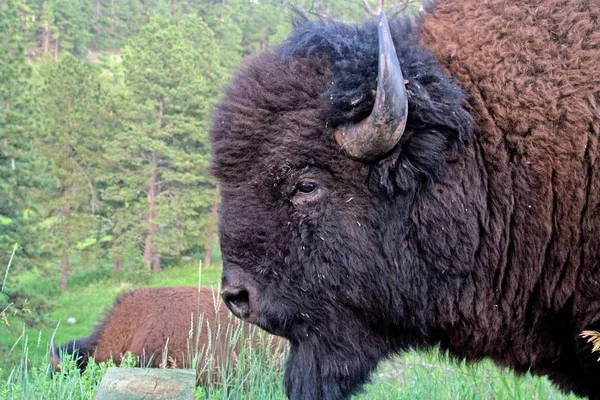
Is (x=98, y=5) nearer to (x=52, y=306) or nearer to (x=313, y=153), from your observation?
(x=52, y=306)

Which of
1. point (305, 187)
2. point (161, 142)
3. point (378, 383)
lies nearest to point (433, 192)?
point (305, 187)

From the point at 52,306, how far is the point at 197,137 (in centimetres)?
1825

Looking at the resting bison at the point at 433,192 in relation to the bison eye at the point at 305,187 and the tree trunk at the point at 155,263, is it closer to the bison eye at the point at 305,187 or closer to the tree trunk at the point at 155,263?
the bison eye at the point at 305,187

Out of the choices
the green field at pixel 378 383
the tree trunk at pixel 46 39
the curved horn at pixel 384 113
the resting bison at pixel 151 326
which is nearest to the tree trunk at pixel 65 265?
the resting bison at pixel 151 326

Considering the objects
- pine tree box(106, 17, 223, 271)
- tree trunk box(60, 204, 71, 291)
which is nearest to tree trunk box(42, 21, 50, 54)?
pine tree box(106, 17, 223, 271)

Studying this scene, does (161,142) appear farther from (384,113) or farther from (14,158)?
(384,113)

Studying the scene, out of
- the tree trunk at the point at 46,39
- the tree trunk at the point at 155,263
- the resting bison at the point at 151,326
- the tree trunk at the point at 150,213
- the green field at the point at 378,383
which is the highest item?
the tree trunk at the point at 46,39

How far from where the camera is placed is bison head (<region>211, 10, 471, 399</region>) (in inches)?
111

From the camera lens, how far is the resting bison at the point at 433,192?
2787 millimetres

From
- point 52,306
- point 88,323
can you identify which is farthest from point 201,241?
point 52,306

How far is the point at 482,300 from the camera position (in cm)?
294

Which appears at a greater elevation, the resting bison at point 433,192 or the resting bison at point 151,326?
the resting bison at point 433,192

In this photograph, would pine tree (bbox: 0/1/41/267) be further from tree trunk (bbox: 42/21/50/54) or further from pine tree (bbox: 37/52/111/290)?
tree trunk (bbox: 42/21/50/54)

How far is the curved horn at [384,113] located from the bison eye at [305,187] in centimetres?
25
